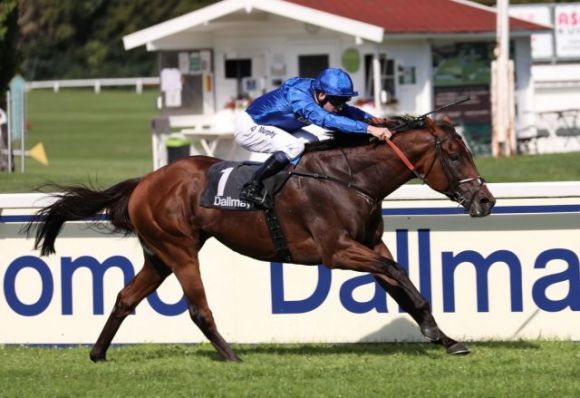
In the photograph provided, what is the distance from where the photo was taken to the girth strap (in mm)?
7992

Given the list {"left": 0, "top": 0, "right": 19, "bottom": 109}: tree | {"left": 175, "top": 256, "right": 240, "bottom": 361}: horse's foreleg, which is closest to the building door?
{"left": 0, "top": 0, "right": 19, "bottom": 109}: tree

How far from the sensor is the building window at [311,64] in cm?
2184

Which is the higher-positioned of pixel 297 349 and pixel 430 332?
pixel 430 332

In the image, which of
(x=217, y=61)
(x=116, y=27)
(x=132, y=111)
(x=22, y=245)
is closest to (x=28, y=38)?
(x=116, y=27)

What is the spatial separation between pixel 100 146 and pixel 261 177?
21423 mm

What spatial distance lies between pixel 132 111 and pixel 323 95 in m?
34.0

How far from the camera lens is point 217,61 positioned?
74.4 ft

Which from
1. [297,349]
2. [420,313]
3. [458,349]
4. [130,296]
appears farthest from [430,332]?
[130,296]

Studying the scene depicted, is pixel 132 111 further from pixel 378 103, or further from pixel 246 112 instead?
pixel 246 112

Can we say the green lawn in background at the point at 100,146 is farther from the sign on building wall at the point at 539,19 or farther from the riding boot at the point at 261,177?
the sign on building wall at the point at 539,19

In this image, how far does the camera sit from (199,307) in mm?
8086

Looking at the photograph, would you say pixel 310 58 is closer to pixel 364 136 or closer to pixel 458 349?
pixel 364 136

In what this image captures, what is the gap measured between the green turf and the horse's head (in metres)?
0.92

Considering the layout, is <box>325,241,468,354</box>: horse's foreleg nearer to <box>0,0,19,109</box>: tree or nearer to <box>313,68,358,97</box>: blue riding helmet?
<box>313,68,358,97</box>: blue riding helmet
